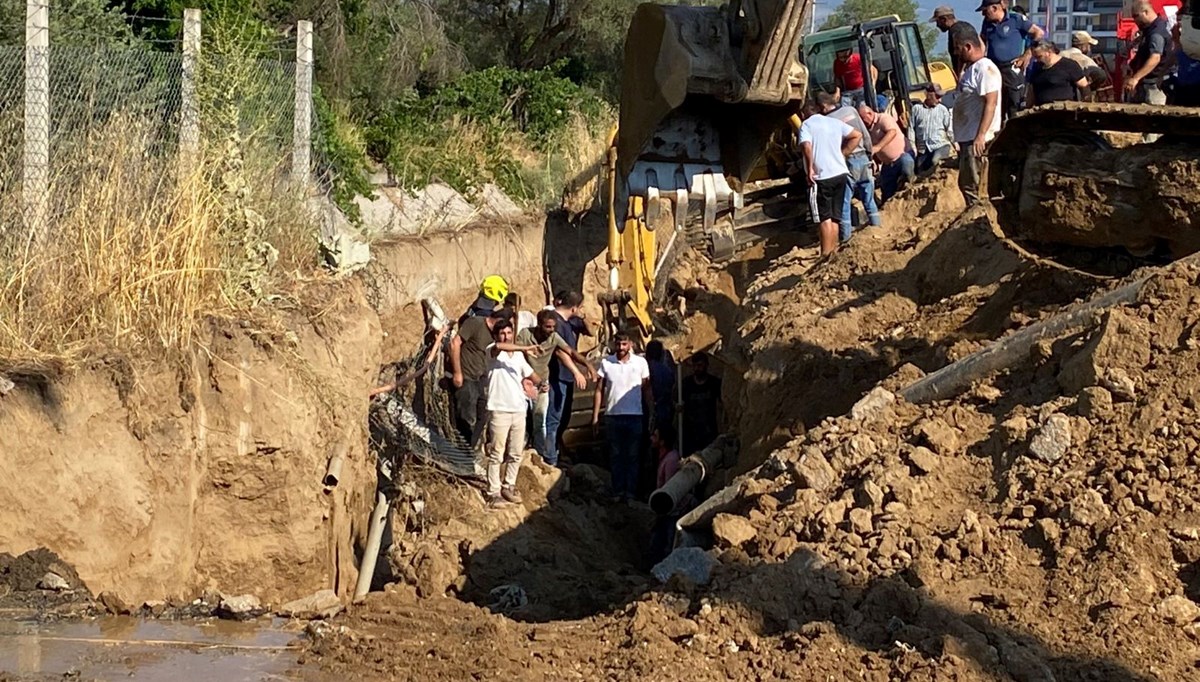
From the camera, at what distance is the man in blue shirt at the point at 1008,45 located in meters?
15.5

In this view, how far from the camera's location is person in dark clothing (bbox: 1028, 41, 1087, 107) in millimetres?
14375

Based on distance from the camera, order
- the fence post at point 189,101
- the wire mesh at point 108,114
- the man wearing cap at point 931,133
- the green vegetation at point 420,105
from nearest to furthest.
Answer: the wire mesh at point 108,114
the fence post at point 189,101
the man wearing cap at point 931,133
the green vegetation at point 420,105

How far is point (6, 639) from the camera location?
755 cm

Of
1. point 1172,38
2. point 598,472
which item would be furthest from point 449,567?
point 1172,38

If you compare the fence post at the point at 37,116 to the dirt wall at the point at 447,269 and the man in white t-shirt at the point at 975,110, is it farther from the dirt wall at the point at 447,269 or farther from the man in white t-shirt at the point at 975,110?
the man in white t-shirt at the point at 975,110

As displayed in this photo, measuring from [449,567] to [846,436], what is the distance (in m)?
4.03

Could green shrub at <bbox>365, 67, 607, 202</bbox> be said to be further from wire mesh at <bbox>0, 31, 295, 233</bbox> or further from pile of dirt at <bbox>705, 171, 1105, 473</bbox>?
wire mesh at <bbox>0, 31, 295, 233</bbox>

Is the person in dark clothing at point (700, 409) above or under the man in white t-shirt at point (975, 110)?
under

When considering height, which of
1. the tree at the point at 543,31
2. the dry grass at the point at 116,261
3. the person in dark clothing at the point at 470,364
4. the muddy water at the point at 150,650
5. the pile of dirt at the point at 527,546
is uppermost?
the tree at the point at 543,31

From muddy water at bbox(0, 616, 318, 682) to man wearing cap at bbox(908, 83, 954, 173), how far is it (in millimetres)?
10461

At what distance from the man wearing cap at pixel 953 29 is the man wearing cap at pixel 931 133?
71cm

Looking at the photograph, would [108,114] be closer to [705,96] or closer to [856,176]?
[705,96]

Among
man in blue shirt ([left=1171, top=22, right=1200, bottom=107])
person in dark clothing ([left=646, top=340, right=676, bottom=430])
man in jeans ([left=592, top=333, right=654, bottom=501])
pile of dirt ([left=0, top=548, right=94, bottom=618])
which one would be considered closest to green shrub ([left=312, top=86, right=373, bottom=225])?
man in jeans ([left=592, top=333, right=654, bottom=501])

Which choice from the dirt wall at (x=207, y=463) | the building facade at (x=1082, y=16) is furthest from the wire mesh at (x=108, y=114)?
the building facade at (x=1082, y=16)
